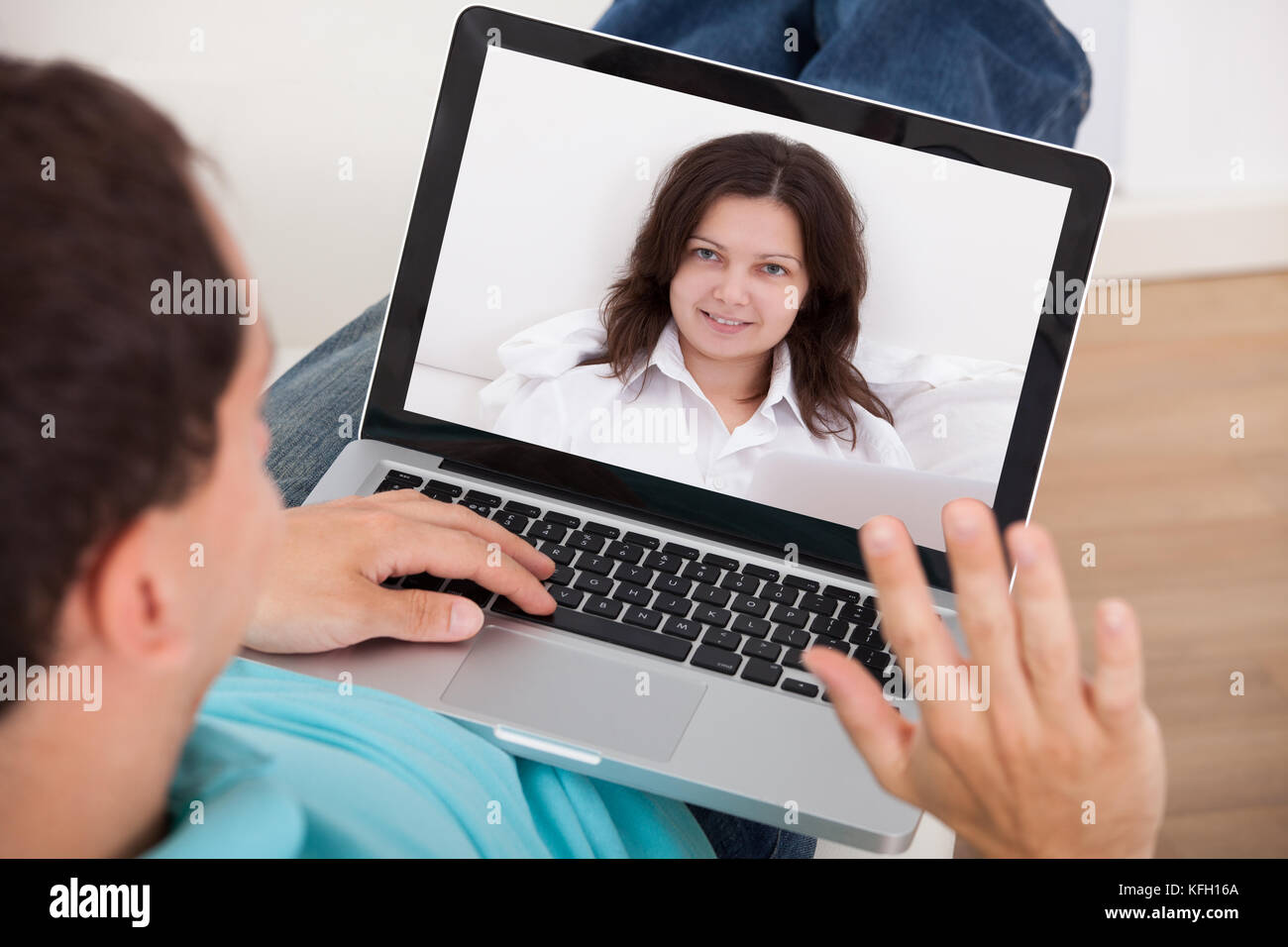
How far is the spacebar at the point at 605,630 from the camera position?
0.76m

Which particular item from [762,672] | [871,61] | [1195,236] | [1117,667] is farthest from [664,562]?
[1195,236]

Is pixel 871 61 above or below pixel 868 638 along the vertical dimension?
above

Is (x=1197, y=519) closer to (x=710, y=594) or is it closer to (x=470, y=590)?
(x=710, y=594)

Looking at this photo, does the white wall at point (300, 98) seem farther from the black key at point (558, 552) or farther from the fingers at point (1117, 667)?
the fingers at point (1117, 667)

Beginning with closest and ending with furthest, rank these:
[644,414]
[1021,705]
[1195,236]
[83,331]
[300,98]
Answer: [83,331] < [1021,705] < [644,414] < [300,98] < [1195,236]

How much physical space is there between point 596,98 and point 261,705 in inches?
18.9

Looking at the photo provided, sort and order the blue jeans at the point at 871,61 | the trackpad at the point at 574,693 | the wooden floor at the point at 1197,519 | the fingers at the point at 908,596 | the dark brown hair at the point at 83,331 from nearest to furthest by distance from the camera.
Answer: the dark brown hair at the point at 83,331 < the fingers at the point at 908,596 < the trackpad at the point at 574,693 < the blue jeans at the point at 871,61 < the wooden floor at the point at 1197,519

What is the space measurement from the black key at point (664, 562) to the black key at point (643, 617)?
1.5 inches

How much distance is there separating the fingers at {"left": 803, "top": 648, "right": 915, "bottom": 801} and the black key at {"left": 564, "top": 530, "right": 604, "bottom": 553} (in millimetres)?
354

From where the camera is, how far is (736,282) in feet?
2.73

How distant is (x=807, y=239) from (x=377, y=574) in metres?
0.39

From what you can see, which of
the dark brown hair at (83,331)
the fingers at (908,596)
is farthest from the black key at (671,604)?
the dark brown hair at (83,331)

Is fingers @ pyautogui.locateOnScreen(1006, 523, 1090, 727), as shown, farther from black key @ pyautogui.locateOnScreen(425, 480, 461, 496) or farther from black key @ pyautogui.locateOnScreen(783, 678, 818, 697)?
black key @ pyautogui.locateOnScreen(425, 480, 461, 496)

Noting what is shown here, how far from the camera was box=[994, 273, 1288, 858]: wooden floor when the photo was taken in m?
1.22
